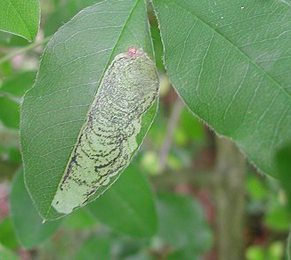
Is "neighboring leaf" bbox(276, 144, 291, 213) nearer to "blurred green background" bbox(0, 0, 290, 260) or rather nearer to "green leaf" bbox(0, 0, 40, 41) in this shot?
"green leaf" bbox(0, 0, 40, 41)

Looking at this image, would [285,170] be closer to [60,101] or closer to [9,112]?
[60,101]

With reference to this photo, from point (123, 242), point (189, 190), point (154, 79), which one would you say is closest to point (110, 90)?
point (154, 79)

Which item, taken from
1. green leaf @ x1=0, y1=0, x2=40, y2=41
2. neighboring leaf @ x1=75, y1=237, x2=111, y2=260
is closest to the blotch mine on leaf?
green leaf @ x1=0, y1=0, x2=40, y2=41

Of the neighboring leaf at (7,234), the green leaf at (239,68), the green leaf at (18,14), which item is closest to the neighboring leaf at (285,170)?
the green leaf at (239,68)

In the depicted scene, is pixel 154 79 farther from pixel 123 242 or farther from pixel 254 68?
pixel 123 242

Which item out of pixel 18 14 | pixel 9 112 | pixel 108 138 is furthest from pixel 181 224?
Result: pixel 18 14

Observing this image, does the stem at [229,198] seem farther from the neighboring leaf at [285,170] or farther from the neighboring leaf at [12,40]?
the neighboring leaf at [285,170]
